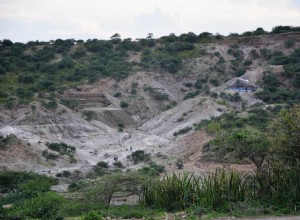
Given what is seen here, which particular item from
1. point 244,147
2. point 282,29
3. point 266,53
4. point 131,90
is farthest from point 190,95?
point 244,147

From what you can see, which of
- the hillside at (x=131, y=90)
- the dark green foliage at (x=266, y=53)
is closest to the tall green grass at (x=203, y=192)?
the hillside at (x=131, y=90)

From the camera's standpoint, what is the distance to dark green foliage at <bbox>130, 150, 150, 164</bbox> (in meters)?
39.8

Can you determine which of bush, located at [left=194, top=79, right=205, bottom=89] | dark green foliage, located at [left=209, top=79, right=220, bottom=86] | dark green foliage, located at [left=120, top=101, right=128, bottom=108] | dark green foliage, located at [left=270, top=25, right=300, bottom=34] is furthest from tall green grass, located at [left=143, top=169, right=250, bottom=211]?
dark green foliage, located at [left=270, top=25, right=300, bottom=34]

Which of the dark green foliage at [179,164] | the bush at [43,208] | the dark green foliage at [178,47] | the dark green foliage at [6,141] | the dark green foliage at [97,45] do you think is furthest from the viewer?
the dark green foliage at [97,45]

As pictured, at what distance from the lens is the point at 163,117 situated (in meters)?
58.9

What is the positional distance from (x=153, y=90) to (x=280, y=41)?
22.9 m

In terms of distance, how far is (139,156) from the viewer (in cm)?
4084

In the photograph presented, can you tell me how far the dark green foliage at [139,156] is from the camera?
39844mm

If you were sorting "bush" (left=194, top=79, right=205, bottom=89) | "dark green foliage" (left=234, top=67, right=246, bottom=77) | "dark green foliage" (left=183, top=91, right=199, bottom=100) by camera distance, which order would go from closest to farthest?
"dark green foliage" (left=183, top=91, right=199, bottom=100) < "bush" (left=194, top=79, right=205, bottom=89) < "dark green foliage" (left=234, top=67, right=246, bottom=77)

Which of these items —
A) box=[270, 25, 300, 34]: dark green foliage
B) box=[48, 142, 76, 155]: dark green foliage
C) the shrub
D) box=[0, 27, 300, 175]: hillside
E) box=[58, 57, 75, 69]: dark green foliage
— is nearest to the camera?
box=[48, 142, 76, 155]: dark green foliage

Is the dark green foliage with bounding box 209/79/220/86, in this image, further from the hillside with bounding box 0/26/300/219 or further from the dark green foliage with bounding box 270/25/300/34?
the dark green foliage with bounding box 270/25/300/34

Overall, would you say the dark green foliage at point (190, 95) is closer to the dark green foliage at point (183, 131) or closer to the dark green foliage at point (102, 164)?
the dark green foliage at point (183, 131)

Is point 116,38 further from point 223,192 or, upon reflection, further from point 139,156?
point 223,192

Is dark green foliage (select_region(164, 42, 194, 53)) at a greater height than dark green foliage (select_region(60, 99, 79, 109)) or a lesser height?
greater
